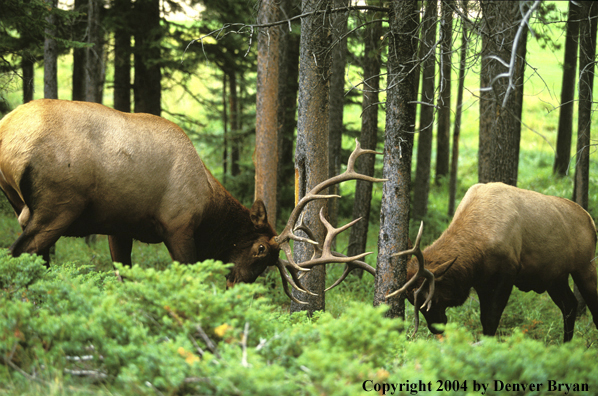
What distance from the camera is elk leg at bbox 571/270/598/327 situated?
6.81m

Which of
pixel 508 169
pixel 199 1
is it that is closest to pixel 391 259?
pixel 508 169

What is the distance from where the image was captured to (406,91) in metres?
5.05

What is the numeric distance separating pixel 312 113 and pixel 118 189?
2.43 m

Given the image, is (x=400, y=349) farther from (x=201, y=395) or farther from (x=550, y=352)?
(x=201, y=395)

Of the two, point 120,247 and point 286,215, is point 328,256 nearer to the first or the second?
point 120,247

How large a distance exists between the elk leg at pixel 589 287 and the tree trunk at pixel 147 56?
29.2ft

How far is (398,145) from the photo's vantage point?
16.5 feet

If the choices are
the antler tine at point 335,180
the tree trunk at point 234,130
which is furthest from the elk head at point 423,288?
the tree trunk at point 234,130

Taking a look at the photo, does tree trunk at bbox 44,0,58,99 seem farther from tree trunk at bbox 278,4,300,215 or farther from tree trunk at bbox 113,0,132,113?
tree trunk at bbox 278,4,300,215

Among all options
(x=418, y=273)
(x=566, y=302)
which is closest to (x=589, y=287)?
(x=566, y=302)

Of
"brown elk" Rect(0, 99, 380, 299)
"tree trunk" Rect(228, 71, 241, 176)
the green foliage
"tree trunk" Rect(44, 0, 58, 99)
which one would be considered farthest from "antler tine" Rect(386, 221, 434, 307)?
"tree trunk" Rect(228, 71, 241, 176)

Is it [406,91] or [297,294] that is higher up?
[406,91]

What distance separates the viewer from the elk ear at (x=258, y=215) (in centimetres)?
631

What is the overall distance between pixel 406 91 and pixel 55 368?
4002mm
